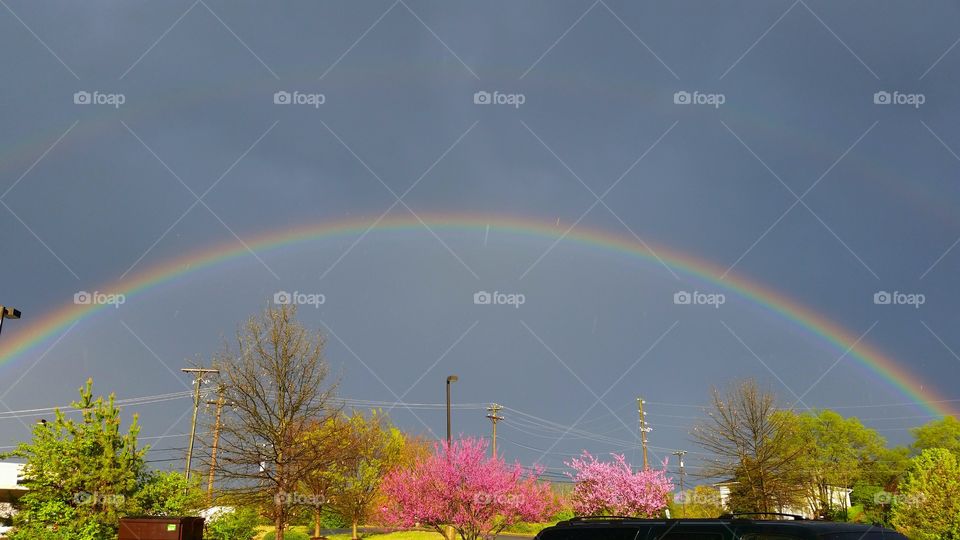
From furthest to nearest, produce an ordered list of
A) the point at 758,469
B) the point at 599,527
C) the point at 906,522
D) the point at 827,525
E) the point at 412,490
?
the point at 758,469, the point at 412,490, the point at 906,522, the point at 599,527, the point at 827,525

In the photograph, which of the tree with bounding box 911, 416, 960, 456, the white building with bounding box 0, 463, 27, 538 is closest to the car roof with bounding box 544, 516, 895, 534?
the white building with bounding box 0, 463, 27, 538

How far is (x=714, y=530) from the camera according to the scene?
21.5 feet

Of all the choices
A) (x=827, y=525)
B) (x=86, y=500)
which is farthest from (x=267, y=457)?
(x=827, y=525)

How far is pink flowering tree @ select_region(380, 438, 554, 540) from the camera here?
2378 cm

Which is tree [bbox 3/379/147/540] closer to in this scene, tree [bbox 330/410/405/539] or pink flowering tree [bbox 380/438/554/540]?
pink flowering tree [bbox 380/438/554/540]

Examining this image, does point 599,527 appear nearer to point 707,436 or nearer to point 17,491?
point 707,436

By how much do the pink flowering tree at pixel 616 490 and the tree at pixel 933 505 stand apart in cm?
1280

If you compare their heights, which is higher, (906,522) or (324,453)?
(324,453)

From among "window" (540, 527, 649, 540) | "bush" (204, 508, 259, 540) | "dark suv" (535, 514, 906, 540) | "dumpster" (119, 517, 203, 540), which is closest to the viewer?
"dark suv" (535, 514, 906, 540)

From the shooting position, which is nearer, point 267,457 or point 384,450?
point 267,457

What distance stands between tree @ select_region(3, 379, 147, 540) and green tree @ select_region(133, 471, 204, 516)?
395 millimetres

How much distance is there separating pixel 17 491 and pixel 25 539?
64.7 feet

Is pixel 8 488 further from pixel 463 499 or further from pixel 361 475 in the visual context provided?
pixel 463 499

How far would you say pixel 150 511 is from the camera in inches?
813
